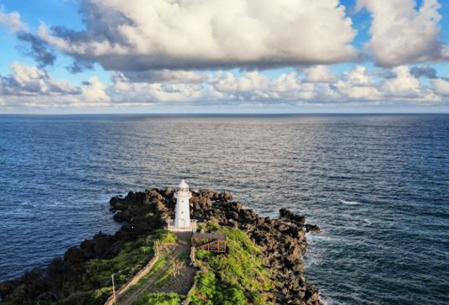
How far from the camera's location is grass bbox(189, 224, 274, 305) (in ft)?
144

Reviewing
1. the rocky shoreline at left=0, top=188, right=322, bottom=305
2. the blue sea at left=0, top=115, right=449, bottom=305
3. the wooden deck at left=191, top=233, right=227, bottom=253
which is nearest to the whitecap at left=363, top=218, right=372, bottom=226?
the blue sea at left=0, top=115, right=449, bottom=305

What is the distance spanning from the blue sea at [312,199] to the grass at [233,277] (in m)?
10.3

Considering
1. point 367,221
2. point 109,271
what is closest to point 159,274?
point 109,271

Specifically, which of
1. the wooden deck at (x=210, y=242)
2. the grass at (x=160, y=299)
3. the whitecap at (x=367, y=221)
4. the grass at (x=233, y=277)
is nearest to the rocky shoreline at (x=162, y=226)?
the grass at (x=233, y=277)

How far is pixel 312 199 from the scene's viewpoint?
3920 inches

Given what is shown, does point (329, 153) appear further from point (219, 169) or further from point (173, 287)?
point (173, 287)

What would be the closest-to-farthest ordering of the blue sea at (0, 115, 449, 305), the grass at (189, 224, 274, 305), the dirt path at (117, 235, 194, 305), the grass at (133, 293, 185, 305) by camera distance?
1. the grass at (133, 293, 185, 305)
2. the dirt path at (117, 235, 194, 305)
3. the grass at (189, 224, 274, 305)
4. the blue sea at (0, 115, 449, 305)

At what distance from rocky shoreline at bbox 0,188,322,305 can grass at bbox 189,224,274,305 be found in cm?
272

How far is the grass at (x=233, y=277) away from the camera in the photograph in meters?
43.9

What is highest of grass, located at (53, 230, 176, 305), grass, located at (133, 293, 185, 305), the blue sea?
grass, located at (133, 293, 185, 305)

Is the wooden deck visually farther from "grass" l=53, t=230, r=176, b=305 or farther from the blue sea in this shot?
the blue sea

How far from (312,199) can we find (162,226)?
46.7 metres

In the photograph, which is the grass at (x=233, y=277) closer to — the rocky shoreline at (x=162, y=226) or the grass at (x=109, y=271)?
the rocky shoreline at (x=162, y=226)

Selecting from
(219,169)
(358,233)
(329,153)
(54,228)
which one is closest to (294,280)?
(358,233)
